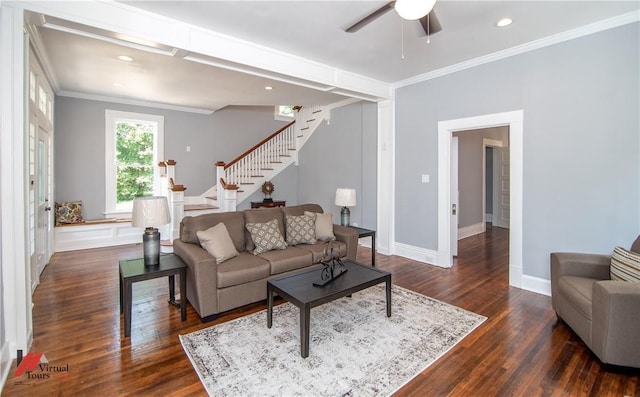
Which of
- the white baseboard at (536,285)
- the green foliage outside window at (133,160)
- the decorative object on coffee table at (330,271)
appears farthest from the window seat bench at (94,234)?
the white baseboard at (536,285)

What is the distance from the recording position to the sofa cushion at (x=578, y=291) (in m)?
2.47

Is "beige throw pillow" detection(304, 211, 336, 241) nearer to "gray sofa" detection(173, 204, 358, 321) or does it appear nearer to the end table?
"gray sofa" detection(173, 204, 358, 321)

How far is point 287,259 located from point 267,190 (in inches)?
166

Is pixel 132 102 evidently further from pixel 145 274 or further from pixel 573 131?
pixel 573 131

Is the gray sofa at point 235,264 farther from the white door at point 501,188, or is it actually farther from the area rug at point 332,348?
the white door at point 501,188

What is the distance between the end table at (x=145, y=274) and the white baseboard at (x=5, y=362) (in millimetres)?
726

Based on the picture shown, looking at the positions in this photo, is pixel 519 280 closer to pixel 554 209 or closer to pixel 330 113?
pixel 554 209

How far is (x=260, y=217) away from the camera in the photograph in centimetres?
404

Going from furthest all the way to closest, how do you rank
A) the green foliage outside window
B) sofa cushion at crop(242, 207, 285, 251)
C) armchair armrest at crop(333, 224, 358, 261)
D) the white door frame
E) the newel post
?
the newel post → the green foliage outside window → armchair armrest at crop(333, 224, 358, 261) → the white door frame → sofa cushion at crop(242, 207, 285, 251)

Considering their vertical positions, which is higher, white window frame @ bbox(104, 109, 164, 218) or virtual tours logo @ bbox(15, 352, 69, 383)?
white window frame @ bbox(104, 109, 164, 218)

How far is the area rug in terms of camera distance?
2.11m

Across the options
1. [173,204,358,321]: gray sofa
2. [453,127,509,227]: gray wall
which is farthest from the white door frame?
[453,127,509,227]: gray wall

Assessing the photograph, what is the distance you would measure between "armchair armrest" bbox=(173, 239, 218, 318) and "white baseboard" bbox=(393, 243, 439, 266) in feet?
11.0

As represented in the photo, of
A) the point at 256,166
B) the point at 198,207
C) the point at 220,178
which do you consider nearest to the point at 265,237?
the point at 220,178
